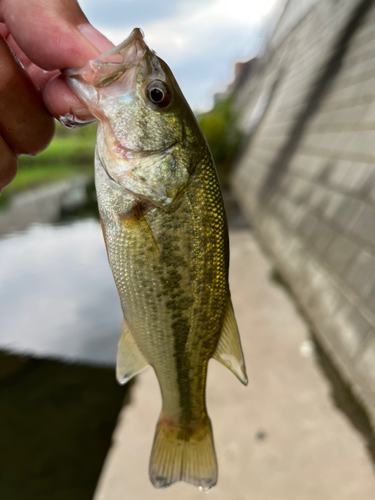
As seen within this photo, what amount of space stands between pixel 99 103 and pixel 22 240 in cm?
1137

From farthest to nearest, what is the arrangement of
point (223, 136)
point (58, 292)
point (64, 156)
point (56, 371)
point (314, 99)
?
point (64, 156) → point (223, 136) → point (58, 292) → point (314, 99) → point (56, 371)

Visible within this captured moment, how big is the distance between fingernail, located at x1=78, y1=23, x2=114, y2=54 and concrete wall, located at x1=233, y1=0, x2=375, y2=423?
9.59 ft

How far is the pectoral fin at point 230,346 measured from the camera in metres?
1.39

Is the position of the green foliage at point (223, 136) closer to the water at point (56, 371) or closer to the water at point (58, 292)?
the water at point (58, 292)

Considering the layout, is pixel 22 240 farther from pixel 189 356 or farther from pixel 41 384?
pixel 189 356

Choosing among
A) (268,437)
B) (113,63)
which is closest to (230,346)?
(113,63)

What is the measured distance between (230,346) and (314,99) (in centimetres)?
650

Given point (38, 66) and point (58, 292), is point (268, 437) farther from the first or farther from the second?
point (58, 292)

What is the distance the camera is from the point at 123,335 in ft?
4.84

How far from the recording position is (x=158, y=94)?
1326 mm

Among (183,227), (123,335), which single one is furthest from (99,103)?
(123,335)

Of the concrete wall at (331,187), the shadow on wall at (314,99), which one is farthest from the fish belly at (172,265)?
the shadow on wall at (314,99)

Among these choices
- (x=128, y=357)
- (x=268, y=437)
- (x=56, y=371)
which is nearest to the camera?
(x=128, y=357)

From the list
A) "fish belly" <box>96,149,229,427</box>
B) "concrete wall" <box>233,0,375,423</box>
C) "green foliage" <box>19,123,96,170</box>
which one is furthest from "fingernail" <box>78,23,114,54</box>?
"green foliage" <box>19,123,96,170</box>
